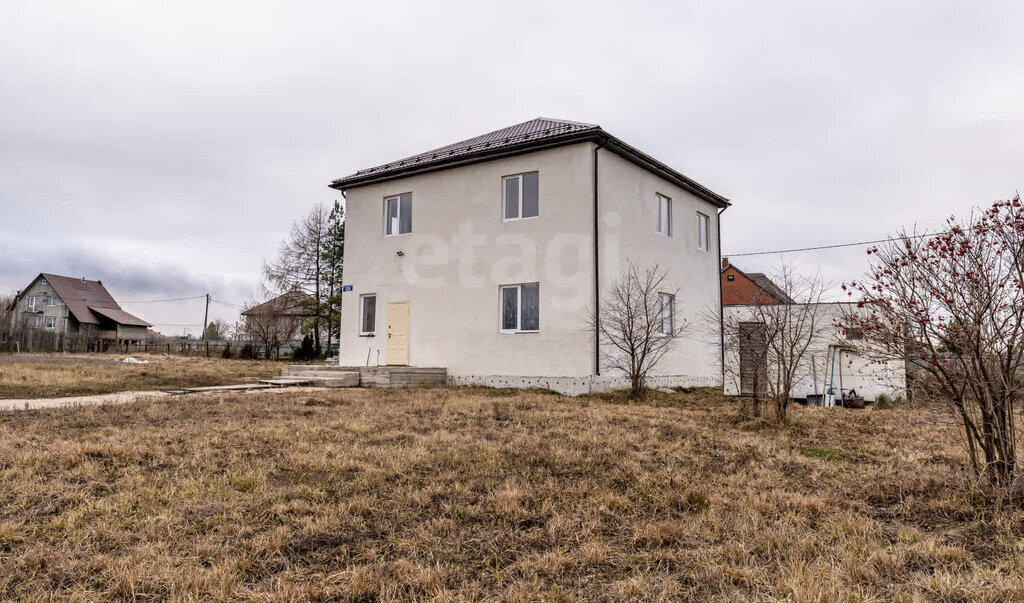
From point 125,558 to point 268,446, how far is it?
10.2 feet

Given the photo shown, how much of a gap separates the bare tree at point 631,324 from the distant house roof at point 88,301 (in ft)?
160

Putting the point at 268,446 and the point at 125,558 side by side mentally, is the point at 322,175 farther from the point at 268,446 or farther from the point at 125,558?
the point at 125,558

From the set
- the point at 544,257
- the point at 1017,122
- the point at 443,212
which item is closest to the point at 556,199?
the point at 544,257

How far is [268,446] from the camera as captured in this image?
595cm

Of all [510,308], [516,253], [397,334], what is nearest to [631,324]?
[510,308]

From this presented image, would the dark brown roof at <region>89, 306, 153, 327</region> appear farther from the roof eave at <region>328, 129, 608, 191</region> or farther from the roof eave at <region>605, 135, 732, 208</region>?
the roof eave at <region>605, 135, 732, 208</region>

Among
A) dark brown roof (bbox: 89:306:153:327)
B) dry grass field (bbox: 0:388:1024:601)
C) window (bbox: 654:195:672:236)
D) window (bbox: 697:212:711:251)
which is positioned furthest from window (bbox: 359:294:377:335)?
dark brown roof (bbox: 89:306:153:327)

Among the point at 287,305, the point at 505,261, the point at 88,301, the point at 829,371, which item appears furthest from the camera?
the point at 88,301

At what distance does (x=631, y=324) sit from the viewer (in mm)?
→ 12375

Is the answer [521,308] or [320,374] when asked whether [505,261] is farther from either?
[320,374]

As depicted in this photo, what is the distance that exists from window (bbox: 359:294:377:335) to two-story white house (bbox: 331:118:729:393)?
4cm

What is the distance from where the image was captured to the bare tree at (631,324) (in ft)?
40.5

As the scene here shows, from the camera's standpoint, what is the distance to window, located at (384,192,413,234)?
15.7 m

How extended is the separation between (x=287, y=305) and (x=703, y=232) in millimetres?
22932
